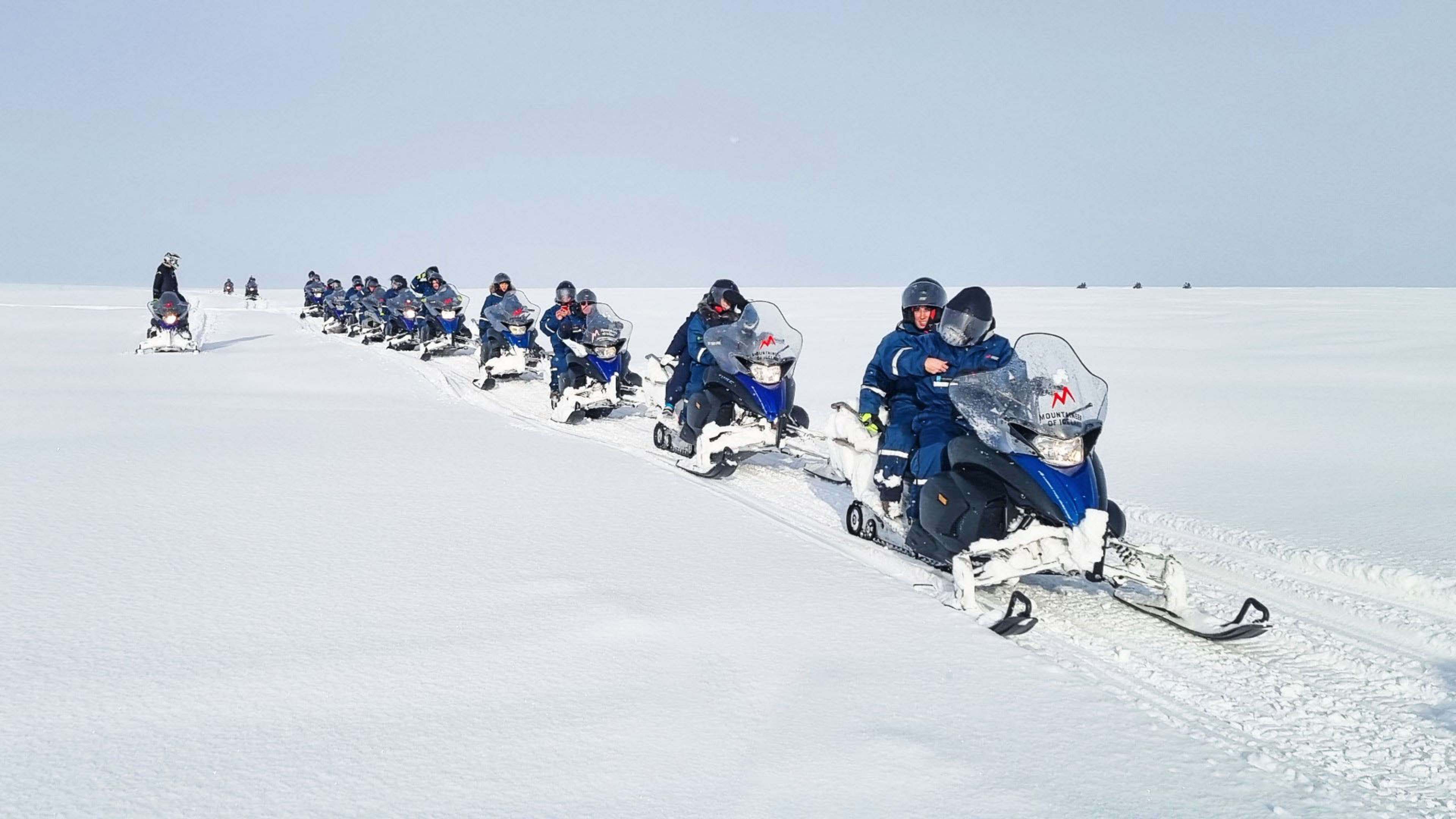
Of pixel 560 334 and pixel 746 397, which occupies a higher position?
pixel 560 334

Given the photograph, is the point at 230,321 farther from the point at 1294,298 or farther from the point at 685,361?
the point at 1294,298

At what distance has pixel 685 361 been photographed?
29.7 feet

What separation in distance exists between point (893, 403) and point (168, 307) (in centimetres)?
1673

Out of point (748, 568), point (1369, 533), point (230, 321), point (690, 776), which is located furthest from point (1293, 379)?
point (230, 321)

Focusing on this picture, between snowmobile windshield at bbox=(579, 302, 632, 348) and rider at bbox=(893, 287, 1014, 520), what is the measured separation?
5612 millimetres

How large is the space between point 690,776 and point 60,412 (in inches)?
358

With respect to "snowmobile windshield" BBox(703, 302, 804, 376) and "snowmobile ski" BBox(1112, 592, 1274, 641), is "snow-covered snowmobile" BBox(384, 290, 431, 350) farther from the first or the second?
"snowmobile ski" BBox(1112, 592, 1274, 641)

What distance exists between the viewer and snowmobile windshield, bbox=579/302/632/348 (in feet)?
35.7

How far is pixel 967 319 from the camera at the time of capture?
5.48 meters

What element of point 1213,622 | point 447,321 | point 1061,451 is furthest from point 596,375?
point 447,321

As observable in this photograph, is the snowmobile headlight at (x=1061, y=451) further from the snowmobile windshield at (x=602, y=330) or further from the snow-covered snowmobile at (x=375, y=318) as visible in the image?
the snow-covered snowmobile at (x=375, y=318)

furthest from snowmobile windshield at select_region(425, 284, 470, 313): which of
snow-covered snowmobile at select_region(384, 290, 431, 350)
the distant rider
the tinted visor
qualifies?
the tinted visor

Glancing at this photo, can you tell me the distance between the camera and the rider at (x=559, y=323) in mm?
11102

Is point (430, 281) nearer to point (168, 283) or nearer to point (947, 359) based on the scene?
point (168, 283)
